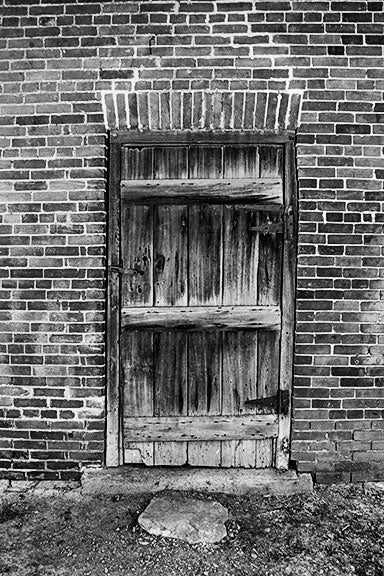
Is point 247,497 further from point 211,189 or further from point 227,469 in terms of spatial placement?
point 211,189

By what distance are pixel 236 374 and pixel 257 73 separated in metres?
2.13

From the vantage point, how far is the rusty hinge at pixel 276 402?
3766 mm

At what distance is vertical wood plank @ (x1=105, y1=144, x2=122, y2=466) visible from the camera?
144 inches

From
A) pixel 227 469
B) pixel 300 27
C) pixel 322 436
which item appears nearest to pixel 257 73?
pixel 300 27

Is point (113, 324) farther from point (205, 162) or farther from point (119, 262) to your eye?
point (205, 162)

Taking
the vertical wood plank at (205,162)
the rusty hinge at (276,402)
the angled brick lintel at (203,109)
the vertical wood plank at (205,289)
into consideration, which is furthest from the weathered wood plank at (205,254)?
the rusty hinge at (276,402)

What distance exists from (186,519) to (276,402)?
106cm

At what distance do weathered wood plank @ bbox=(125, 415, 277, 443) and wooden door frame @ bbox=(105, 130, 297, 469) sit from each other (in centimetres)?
10

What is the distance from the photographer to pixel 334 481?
3705 millimetres

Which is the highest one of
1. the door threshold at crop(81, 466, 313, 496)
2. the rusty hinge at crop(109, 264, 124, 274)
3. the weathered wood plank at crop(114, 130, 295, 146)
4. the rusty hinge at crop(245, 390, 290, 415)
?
the weathered wood plank at crop(114, 130, 295, 146)

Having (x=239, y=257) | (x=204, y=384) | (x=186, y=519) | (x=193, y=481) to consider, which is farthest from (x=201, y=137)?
(x=186, y=519)

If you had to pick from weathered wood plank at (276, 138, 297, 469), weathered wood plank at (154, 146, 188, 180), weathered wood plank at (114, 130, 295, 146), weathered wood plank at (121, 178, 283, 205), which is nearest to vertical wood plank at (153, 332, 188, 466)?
weathered wood plank at (276, 138, 297, 469)

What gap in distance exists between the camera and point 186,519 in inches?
127

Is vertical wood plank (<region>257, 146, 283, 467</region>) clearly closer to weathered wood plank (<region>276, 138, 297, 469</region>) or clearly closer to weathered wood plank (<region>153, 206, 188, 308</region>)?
weathered wood plank (<region>276, 138, 297, 469</region>)
